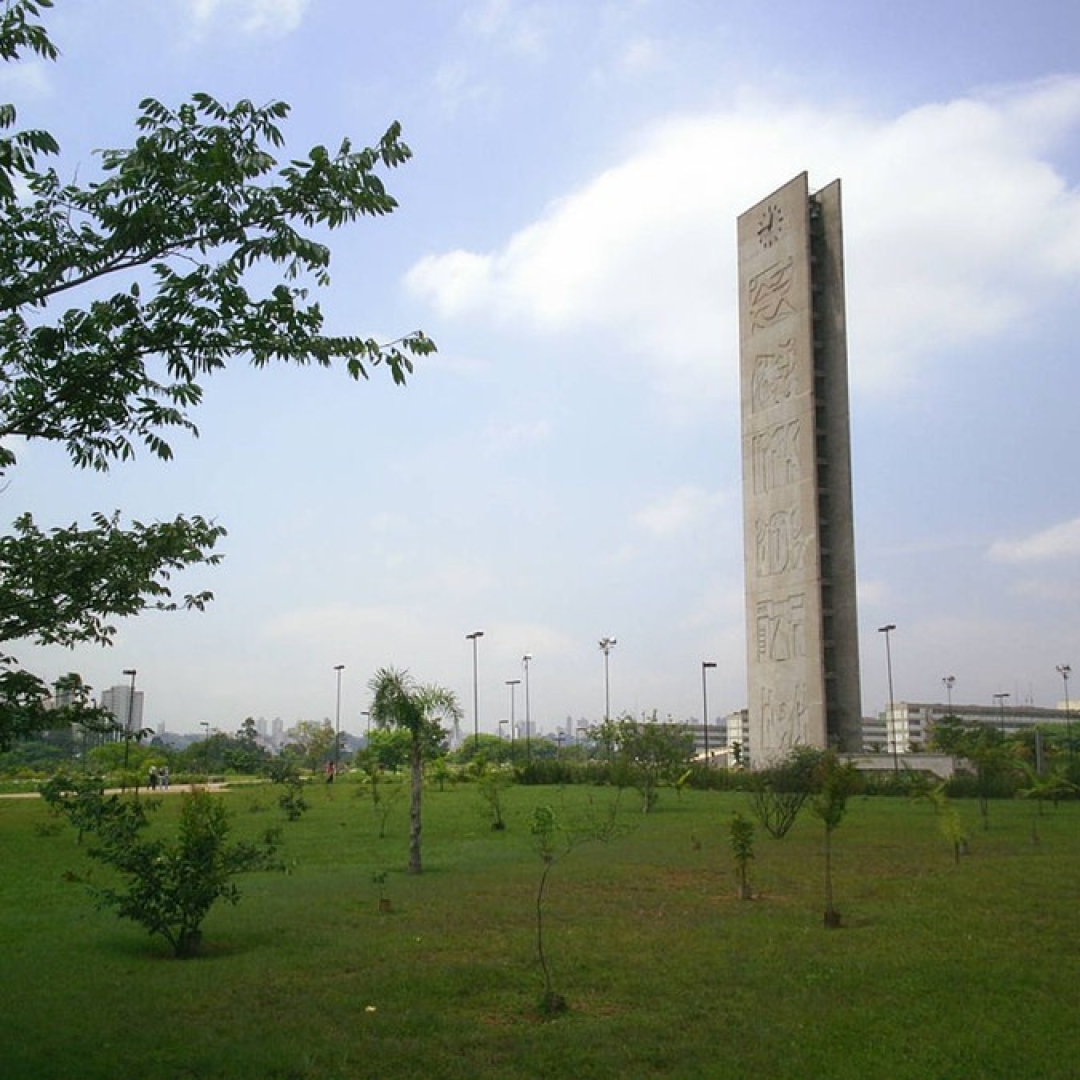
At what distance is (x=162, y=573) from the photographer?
7.70 meters

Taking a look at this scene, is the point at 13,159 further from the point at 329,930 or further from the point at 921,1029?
the point at 329,930

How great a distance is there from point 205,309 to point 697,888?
40.8 feet

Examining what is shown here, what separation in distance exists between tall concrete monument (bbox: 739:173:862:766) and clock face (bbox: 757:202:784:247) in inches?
2.7

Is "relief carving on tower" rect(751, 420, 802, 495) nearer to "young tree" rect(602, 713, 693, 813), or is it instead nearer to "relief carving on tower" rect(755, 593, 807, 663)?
"relief carving on tower" rect(755, 593, 807, 663)

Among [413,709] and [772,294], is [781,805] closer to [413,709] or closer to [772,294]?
[413,709]

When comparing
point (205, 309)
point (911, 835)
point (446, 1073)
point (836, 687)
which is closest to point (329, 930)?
point (446, 1073)

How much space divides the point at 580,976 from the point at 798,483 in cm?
4317

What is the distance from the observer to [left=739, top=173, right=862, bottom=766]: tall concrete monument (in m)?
50.1

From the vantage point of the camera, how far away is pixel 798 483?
5125cm

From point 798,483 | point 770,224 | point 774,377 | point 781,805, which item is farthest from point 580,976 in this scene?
point 770,224

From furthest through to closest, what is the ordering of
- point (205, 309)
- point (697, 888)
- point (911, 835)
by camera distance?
1. point (911, 835)
2. point (697, 888)
3. point (205, 309)

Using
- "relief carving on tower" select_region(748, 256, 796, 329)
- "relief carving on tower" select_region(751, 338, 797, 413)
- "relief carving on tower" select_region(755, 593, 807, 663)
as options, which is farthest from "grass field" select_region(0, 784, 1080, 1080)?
"relief carving on tower" select_region(748, 256, 796, 329)

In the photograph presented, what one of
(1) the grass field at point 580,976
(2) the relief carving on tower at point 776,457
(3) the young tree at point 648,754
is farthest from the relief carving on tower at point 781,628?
(1) the grass field at point 580,976

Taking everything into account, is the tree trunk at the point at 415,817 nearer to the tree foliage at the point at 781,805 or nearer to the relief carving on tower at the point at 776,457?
the tree foliage at the point at 781,805
